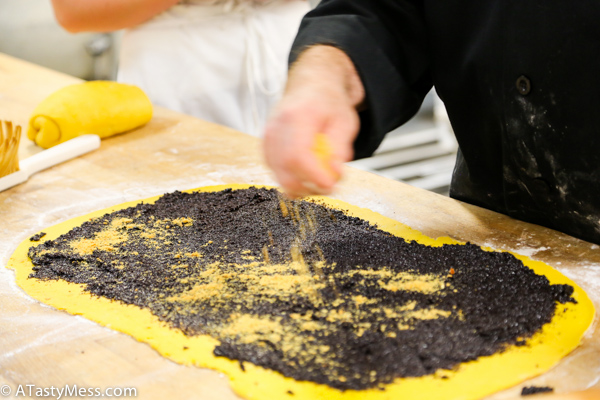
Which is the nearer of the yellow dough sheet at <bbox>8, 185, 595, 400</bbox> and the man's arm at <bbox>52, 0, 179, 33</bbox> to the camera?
the yellow dough sheet at <bbox>8, 185, 595, 400</bbox>

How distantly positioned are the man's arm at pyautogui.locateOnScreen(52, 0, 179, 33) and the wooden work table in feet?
0.87

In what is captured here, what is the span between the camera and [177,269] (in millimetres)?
1017

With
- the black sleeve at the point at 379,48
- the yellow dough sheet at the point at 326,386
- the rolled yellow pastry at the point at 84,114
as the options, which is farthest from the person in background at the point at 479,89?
the rolled yellow pastry at the point at 84,114

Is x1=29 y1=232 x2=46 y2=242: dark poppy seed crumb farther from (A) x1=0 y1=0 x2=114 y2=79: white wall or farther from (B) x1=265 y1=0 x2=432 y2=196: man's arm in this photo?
(A) x1=0 y1=0 x2=114 y2=79: white wall

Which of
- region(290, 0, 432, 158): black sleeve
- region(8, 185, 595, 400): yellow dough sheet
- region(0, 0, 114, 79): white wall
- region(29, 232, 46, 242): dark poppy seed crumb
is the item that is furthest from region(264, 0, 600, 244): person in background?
region(0, 0, 114, 79): white wall

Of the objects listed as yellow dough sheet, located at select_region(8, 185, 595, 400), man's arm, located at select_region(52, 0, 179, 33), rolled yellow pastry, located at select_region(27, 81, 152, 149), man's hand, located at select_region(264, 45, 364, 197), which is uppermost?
man's arm, located at select_region(52, 0, 179, 33)

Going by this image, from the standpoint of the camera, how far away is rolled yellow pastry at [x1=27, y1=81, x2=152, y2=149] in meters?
1.57

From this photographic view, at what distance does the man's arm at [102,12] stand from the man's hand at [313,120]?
2.65 ft

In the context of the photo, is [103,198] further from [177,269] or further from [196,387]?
[196,387]

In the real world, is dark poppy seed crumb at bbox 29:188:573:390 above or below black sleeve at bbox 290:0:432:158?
below

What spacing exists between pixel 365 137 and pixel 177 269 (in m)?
0.38

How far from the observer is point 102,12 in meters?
1.63

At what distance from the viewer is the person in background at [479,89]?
0.95 meters

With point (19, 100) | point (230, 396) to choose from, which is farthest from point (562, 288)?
point (19, 100)
